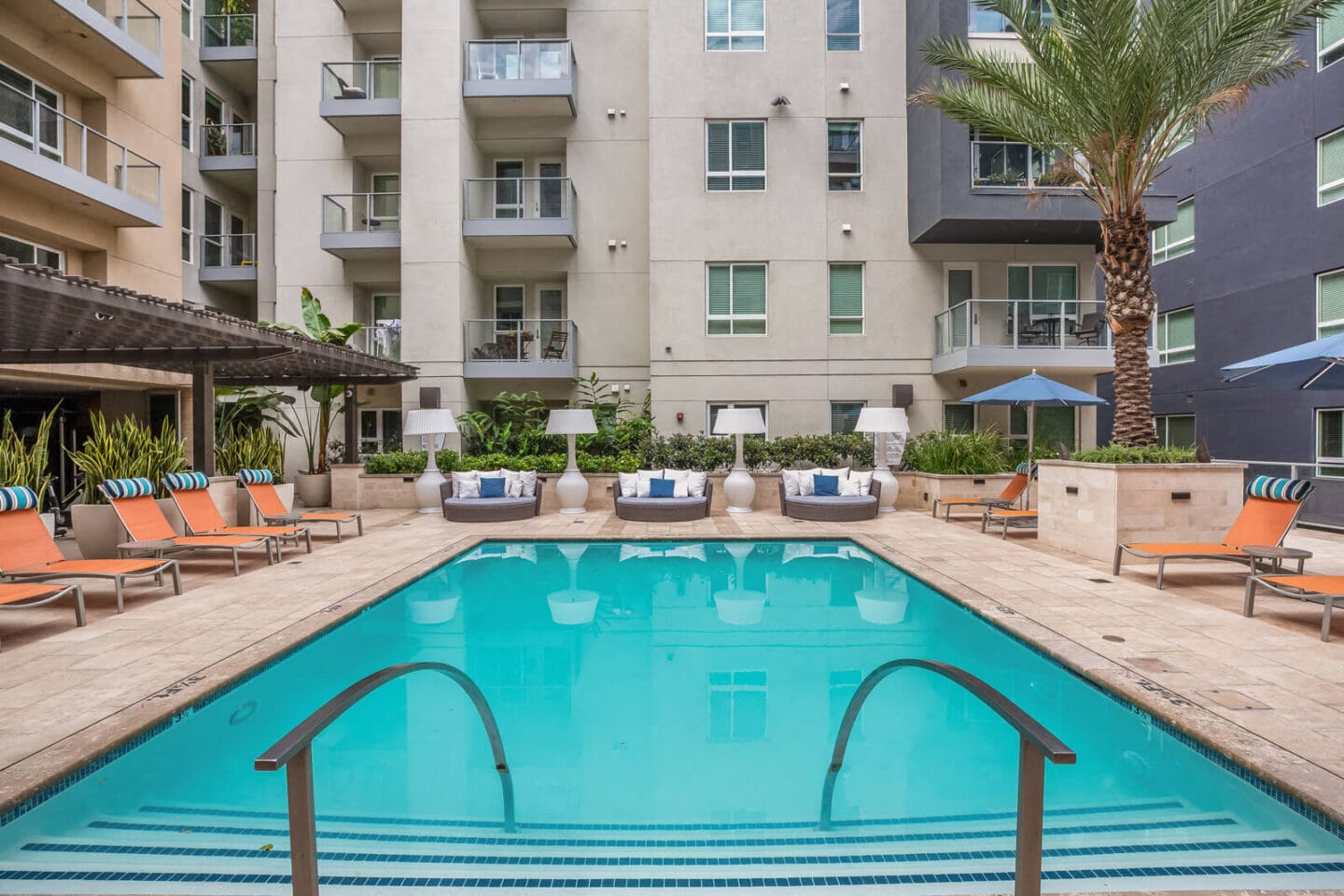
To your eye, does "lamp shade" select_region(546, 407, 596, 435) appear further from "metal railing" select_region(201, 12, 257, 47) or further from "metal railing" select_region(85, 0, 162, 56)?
"metal railing" select_region(201, 12, 257, 47)

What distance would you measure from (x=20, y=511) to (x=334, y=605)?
9.98 feet

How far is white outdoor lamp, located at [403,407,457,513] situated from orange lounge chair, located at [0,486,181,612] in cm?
696

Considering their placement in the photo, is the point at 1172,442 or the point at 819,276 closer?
the point at 819,276

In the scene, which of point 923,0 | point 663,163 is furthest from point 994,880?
point 923,0

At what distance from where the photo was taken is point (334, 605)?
6.68 metres

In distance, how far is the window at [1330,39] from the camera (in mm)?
12883

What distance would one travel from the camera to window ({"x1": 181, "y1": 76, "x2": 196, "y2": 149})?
18.1 meters

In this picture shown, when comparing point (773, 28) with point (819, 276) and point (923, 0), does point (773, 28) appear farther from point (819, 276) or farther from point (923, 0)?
point (819, 276)

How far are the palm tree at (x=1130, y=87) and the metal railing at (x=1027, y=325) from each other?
16.0ft

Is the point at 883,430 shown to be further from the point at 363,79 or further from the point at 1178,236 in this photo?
the point at 363,79

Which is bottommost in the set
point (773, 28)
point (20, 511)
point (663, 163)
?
point (20, 511)

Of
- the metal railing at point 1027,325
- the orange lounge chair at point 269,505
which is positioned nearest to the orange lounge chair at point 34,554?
the orange lounge chair at point 269,505

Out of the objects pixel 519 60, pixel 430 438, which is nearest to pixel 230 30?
pixel 519 60

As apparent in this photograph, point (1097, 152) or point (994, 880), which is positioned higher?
point (1097, 152)
